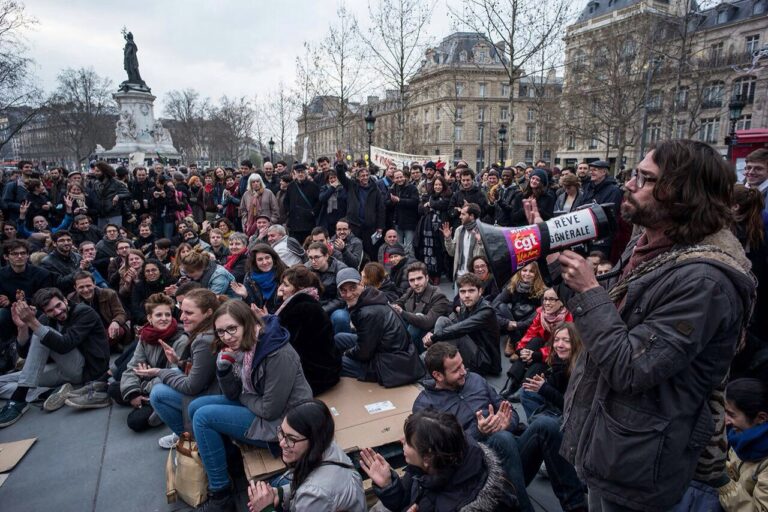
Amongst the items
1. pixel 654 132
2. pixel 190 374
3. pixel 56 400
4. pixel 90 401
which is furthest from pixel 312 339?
pixel 654 132

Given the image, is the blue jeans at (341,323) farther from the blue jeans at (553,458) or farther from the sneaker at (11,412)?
the sneaker at (11,412)

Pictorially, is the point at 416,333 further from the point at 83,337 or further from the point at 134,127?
the point at 134,127

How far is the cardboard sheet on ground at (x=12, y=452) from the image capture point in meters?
3.74

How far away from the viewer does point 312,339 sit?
149 inches

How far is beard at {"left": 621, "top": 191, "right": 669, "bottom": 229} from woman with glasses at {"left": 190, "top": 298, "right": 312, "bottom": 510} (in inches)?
93.4

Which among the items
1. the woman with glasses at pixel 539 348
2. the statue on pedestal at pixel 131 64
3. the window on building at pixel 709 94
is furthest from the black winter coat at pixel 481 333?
the statue on pedestal at pixel 131 64

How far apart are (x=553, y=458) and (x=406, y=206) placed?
622 cm

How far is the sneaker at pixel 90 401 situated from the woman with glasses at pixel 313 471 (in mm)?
3049

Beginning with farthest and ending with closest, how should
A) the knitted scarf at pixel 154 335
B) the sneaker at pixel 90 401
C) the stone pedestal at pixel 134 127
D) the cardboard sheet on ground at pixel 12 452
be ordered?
the stone pedestal at pixel 134 127, the sneaker at pixel 90 401, the knitted scarf at pixel 154 335, the cardboard sheet on ground at pixel 12 452

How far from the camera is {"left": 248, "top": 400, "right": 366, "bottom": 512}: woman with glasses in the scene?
7.73 ft

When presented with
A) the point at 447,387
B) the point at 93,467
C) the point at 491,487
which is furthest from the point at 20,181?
the point at 491,487

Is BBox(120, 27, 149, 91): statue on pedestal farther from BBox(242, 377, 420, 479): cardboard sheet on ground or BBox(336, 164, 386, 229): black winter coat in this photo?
BBox(242, 377, 420, 479): cardboard sheet on ground

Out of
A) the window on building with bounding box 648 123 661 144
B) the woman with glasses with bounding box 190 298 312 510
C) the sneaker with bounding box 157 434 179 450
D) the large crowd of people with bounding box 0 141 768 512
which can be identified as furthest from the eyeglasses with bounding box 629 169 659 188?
the window on building with bounding box 648 123 661 144

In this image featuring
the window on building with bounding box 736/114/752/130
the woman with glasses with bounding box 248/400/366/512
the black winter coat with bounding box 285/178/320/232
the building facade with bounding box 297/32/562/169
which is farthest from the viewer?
the building facade with bounding box 297/32/562/169
